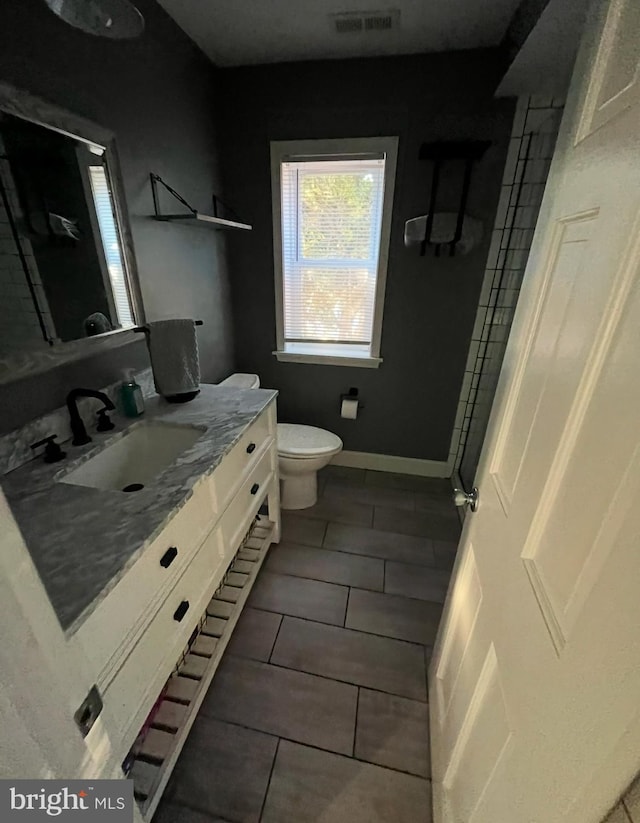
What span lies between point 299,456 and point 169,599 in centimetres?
113

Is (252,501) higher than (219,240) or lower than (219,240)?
lower

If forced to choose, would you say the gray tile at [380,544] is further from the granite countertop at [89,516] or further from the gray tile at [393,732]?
the granite countertop at [89,516]

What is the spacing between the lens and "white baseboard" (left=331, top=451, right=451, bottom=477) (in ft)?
8.47

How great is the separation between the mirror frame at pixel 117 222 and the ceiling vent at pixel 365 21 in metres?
1.12

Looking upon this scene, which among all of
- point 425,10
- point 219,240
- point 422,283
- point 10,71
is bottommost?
point 422,283

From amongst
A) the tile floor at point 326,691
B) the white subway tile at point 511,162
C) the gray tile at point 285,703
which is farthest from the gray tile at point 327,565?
the white subway tile at point 511,162

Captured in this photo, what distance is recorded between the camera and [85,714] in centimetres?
52

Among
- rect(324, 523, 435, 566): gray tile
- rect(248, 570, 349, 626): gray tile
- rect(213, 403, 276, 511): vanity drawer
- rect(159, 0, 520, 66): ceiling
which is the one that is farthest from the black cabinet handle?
rect(159, 0, 520, 66): ceiling

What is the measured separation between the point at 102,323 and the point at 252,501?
0.91 metres

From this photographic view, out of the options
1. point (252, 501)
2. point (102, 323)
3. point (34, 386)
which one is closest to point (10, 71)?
point (102, 323)

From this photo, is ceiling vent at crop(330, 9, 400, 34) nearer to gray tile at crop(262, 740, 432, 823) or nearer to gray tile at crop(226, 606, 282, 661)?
gray tile at crop(226, 606, 282, 661)

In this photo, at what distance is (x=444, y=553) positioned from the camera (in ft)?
6.39

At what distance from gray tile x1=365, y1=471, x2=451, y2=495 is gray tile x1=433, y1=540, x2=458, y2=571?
478 millimetres

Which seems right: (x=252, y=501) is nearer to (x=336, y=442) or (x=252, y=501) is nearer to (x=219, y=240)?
(x=336, y=442)
